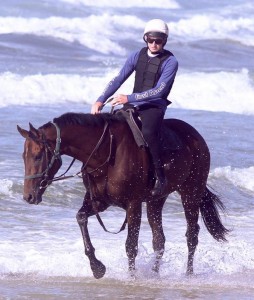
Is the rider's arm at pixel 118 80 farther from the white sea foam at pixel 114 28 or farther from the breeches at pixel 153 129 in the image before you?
the white sea foam at pixel 114 28

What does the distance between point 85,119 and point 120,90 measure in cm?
1537

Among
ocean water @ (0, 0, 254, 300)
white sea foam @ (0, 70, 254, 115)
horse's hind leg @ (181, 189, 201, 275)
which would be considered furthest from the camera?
white sea foam @ (0, 70, 254, 115)

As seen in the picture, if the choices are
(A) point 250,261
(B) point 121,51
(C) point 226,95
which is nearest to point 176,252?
(A) point 250,261

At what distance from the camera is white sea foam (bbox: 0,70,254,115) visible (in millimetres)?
21766

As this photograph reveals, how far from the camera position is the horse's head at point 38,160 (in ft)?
25.1

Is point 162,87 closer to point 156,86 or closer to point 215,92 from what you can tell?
point 156,86

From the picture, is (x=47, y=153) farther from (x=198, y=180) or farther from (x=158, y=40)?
(x=198, y=180)

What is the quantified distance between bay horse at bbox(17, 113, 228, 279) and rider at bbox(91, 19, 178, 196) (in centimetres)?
11

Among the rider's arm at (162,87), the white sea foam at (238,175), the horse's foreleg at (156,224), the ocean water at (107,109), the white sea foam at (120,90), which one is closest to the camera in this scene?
the rider's arm at (162,87)

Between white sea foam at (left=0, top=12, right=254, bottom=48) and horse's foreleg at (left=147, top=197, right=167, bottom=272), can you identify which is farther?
white sea foam at (left=0, top=12, right=254, bottom=48)

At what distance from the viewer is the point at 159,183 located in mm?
8398

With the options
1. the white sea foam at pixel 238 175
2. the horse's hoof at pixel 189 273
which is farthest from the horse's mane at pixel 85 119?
the white sea foam at pixel 238 175

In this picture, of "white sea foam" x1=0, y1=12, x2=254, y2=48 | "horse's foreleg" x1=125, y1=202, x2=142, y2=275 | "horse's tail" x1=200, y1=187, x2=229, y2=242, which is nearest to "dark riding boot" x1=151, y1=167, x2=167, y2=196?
"horse's foreleg" x1=125, y1=202, x2=142, y2=275

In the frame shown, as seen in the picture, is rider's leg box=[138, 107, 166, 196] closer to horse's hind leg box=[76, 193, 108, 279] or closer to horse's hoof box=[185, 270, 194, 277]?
horse's hind leg box=[76, 193, 108, 279]
